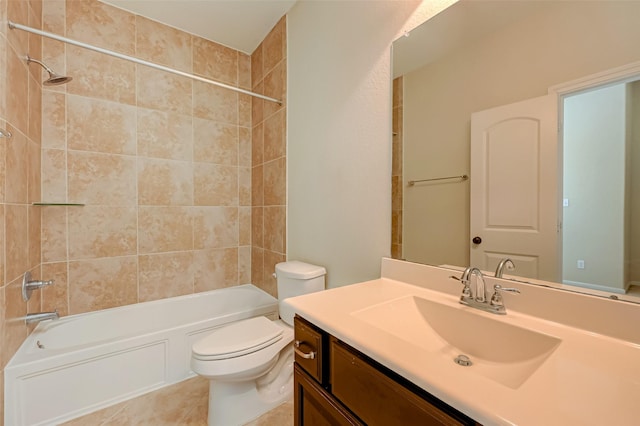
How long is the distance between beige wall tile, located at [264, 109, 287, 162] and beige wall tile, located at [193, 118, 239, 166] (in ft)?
1.21

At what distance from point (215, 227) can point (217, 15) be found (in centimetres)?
170

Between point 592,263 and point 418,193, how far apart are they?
1.96 feet

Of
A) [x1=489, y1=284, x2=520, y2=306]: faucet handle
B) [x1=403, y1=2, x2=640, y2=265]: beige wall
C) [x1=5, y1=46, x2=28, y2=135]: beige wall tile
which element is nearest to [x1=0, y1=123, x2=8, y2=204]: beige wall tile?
[x1=5, y1=46, x2=28, y2=135]: beige wall tile

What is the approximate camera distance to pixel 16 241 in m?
1.32

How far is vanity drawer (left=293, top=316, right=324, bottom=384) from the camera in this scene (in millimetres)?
787

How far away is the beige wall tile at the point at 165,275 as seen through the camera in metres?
2.07

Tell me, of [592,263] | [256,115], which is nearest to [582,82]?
[592,263]

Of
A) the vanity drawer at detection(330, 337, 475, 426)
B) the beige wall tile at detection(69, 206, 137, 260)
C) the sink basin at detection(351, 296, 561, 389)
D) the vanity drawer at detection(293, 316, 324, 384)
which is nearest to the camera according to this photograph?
the vanity drawer at detection(330, 337, 475, 426)

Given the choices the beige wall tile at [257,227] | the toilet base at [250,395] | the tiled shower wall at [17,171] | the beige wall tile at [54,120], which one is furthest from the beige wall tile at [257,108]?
the toilet base at [250,395]

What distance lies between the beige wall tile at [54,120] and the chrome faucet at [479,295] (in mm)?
2498

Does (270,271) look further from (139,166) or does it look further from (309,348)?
(309,348)

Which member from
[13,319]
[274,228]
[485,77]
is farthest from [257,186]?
[485,77]

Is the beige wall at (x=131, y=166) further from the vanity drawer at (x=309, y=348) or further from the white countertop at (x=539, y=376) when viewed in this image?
the white countertop at (x=539, y=376)

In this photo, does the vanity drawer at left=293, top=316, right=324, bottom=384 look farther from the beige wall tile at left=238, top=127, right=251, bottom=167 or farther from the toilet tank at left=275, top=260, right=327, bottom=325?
the beige wall tile at left=238, top=127, right=251, bottom=167
